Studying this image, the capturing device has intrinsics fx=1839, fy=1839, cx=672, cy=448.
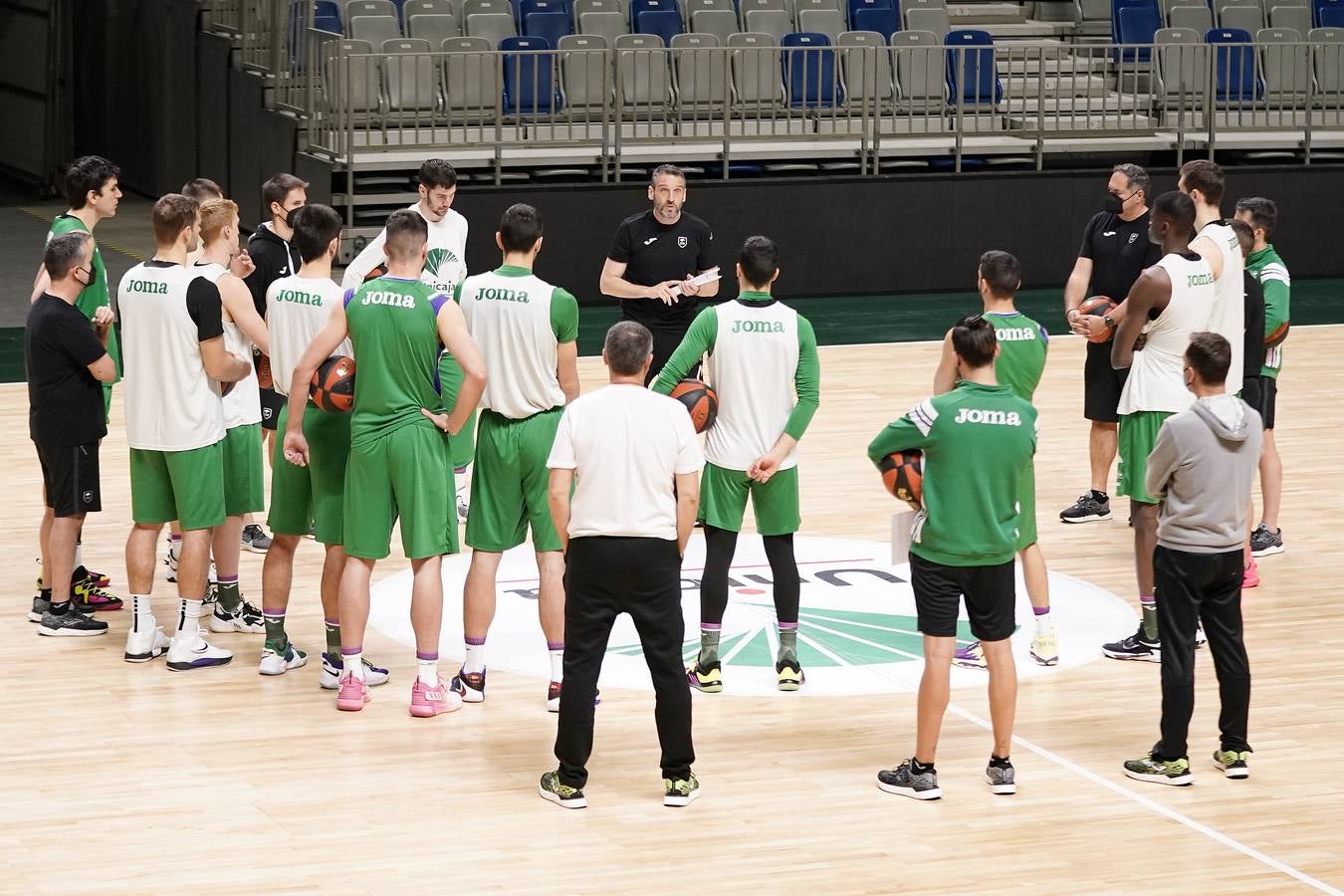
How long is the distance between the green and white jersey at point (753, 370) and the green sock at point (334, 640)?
1.56 m

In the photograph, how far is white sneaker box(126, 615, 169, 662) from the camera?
293 inches

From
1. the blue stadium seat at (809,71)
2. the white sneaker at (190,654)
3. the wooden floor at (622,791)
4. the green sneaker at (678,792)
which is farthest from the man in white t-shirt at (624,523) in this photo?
the blue stadium seat at (809,71)

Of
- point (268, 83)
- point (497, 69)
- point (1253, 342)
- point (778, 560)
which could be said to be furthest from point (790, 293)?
point (778, 560)

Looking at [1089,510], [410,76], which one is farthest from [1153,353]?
[410,76]

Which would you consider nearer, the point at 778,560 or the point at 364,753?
the point at 364,753

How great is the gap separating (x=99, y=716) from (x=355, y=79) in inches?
402

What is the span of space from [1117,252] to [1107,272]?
0.37 ft

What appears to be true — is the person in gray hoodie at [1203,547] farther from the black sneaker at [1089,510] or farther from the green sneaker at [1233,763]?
the black sneaker at [1089,510]

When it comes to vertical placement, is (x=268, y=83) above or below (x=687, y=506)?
above

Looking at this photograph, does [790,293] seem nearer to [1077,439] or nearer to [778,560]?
[1077,439]

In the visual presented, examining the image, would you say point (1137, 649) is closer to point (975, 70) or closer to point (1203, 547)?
point (1203, 547)

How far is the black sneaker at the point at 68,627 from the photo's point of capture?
780cm

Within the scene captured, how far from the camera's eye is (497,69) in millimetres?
15203

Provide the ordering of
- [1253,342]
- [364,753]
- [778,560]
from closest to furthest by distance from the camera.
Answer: [364,753] < [778,560] < [1253,342]
